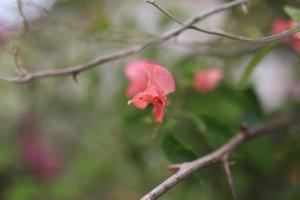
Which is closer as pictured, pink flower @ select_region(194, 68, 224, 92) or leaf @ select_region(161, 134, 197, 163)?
leaf @ select_region(161, 134, 197, 163)

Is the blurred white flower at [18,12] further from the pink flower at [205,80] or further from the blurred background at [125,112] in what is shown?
the pink flower at [205,80]

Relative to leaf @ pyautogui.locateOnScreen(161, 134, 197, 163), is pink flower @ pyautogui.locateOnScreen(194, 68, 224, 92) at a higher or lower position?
higher

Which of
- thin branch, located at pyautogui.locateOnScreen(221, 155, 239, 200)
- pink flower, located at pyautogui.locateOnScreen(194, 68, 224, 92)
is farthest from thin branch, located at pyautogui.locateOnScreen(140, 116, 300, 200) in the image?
pink flower, located at pyautogui.locateOnScreen(194, 68, 224, 92)

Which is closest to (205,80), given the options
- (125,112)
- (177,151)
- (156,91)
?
(125,112)

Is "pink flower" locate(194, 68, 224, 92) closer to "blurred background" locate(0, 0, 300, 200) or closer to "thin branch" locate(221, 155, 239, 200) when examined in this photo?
"blurred background" locate(0, 0, 300, 200)

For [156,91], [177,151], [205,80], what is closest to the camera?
[156,91]

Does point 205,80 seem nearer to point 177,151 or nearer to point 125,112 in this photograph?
point 125,112

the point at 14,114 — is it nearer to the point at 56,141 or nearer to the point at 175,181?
the point at 56,141

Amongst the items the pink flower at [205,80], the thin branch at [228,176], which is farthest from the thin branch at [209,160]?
the pink flower at [205,80]
